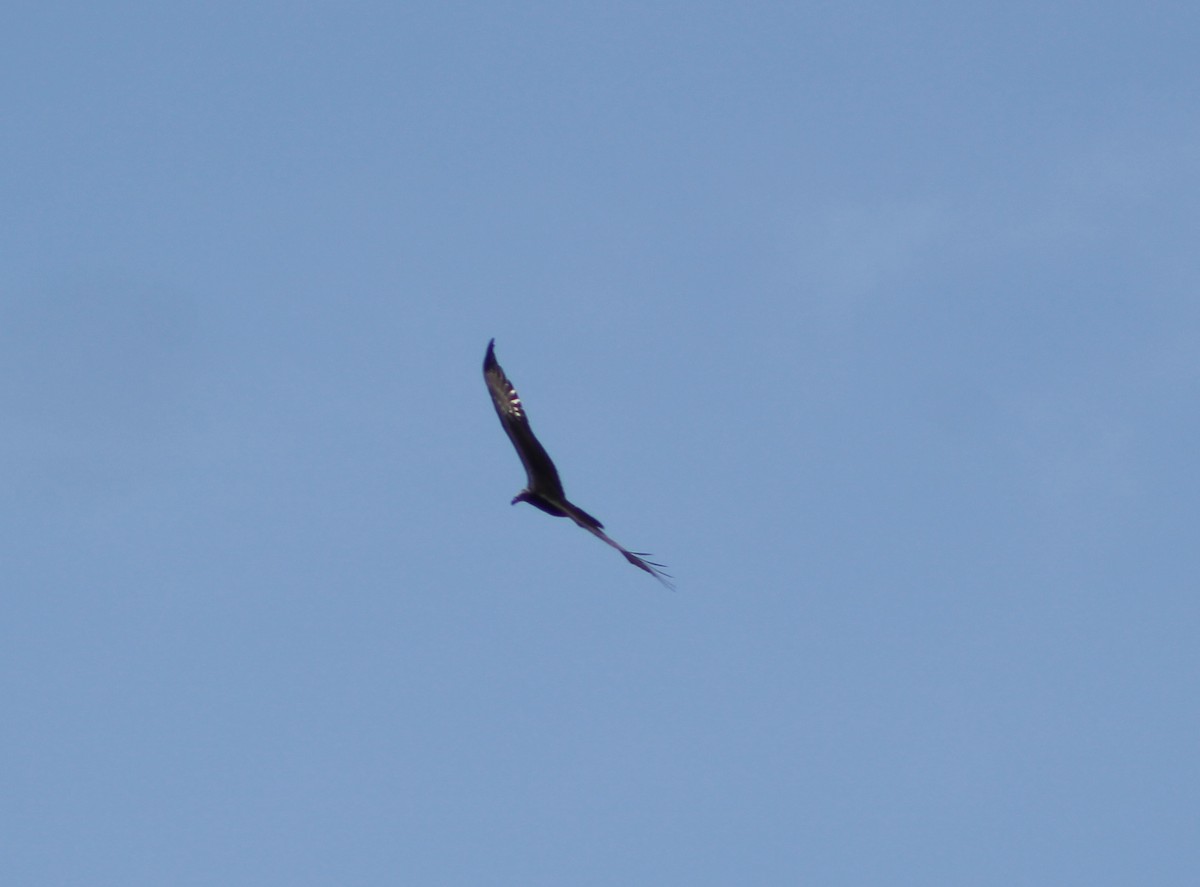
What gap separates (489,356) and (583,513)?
13.0 feet

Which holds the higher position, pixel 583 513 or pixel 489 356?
pixel 489 356

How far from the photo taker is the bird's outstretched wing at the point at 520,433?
28328 mm

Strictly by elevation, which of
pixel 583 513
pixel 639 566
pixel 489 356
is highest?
pixel 489 356

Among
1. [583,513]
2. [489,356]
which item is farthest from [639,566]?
[489,356]

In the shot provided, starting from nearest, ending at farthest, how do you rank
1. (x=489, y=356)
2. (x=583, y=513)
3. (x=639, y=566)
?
1. (x=639, y=566)
2. (x=583, y=513)
3. (x=489, y=356)

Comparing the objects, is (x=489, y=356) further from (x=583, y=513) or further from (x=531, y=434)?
(x=583, y=513)

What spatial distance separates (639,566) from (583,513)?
3.55m

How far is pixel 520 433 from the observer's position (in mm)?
28891

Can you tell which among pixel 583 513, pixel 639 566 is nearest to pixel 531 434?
pixel 583 513

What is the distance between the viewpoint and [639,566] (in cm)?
2438

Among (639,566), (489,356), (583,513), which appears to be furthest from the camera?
(489,356)

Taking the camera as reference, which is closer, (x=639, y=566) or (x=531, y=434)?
(x=639, y=566)

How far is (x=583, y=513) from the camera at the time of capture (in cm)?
2775

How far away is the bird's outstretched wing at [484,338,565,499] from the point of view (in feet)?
92.9
